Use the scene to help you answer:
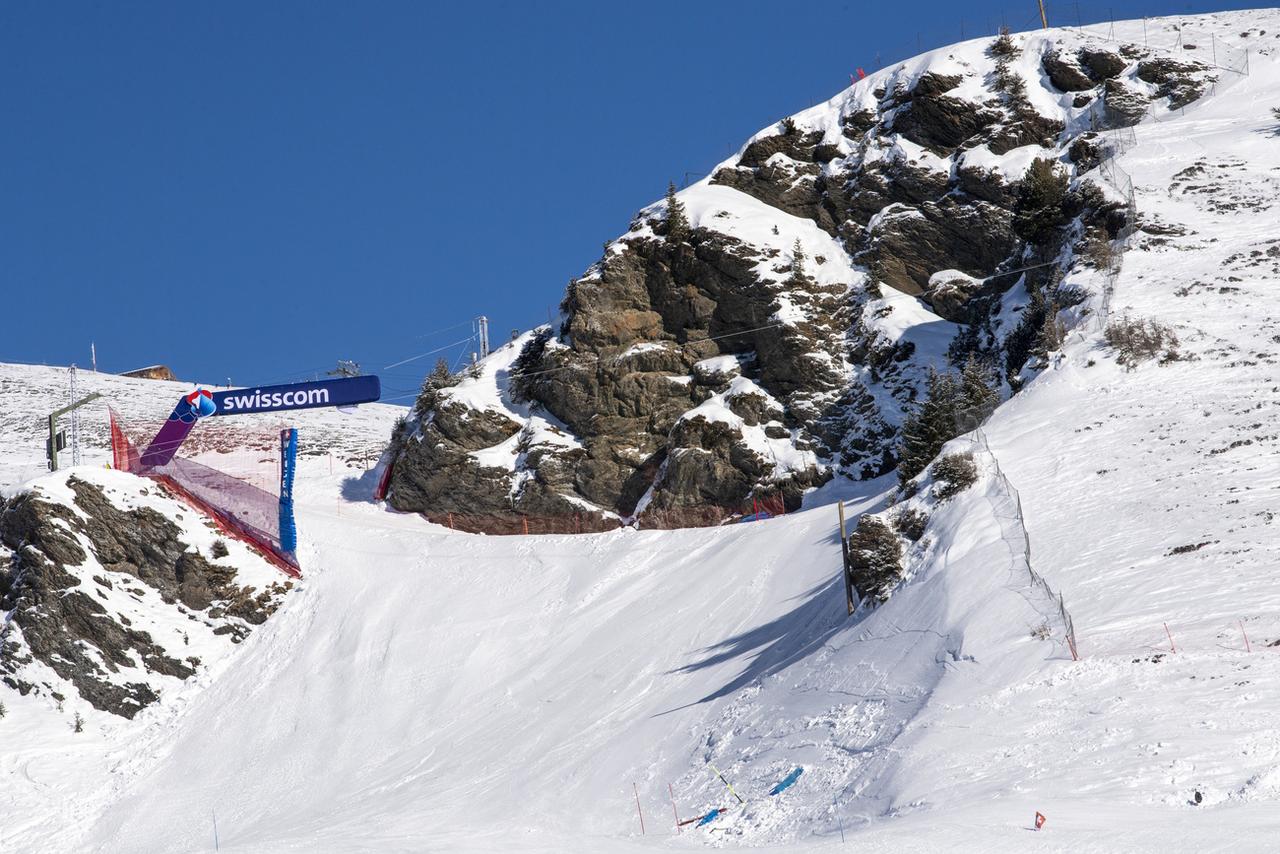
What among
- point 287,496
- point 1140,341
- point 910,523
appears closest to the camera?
point 910,523

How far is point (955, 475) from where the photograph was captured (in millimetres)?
30156

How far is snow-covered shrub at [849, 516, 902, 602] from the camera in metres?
28.6

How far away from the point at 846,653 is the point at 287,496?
84.1 feet

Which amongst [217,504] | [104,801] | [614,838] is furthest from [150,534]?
[614,838]

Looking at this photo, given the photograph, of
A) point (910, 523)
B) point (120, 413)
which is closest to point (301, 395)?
point (120, 413)

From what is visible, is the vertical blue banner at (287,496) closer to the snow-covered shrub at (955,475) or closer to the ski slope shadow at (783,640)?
the ski slope shadow at (783,640)

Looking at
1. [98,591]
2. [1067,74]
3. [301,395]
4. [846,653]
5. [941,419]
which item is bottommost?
[846,653]

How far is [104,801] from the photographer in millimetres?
36906

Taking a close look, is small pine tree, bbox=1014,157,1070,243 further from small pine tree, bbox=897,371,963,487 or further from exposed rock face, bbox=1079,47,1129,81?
small pine tree, bbox=897,371,963,487

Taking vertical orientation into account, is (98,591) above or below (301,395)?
below

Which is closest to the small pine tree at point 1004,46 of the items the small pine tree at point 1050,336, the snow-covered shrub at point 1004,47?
the snow-covered shrub at point 1004,47

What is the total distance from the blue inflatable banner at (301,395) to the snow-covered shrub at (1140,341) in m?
25.4

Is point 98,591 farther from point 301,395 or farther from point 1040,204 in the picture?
point 1040,204

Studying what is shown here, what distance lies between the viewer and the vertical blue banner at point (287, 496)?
153 feet
